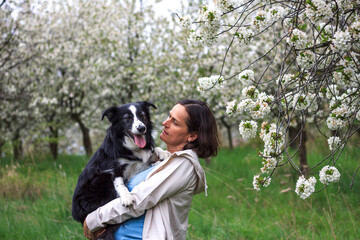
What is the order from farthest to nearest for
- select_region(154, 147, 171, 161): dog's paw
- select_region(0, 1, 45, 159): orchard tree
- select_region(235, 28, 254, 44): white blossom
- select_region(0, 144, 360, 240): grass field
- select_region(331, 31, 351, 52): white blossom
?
select_region(0, 1, 45, 159): orchard tree
select_region(0, 144, 360, 240): grass field
select_region(154, 147, 171, 161): dog's paw
select_region(235, 28, 254, 44): white blossom
select_region(331, 31, 351, 52): white blossom

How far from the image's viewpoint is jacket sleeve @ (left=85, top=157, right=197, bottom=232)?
236cm

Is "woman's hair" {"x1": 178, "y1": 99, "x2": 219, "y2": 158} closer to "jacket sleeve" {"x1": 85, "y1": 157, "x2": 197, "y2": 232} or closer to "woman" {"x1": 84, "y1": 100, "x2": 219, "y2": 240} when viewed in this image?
"woman" {"x1": 84, "y1": 100, "x2": 219, "y2": 240}

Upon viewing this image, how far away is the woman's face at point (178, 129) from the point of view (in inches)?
110

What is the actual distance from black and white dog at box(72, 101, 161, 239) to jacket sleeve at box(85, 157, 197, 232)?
0.33m

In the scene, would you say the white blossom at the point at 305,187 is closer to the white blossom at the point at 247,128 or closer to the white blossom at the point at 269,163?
the white blossom at the point at 269,163

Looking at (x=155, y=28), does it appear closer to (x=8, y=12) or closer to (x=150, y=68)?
(x=150, y=68)

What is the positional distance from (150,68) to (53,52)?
302 centimetres

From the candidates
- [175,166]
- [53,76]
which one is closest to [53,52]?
[53,76]

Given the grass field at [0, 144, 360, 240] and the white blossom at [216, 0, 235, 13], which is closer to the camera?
the white blossom at [216, 0, 235, 13]

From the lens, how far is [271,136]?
8.57 ft

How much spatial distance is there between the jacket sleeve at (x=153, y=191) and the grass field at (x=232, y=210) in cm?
132

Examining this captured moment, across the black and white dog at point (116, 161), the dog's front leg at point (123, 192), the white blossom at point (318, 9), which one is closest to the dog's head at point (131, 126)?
the black and white dog at point (116, 161)

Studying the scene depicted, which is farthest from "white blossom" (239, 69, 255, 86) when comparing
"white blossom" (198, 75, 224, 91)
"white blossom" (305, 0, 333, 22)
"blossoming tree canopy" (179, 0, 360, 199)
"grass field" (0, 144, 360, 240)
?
"grass field" (0, 144, 360, 240)

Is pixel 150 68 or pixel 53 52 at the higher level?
pixel 53 52
